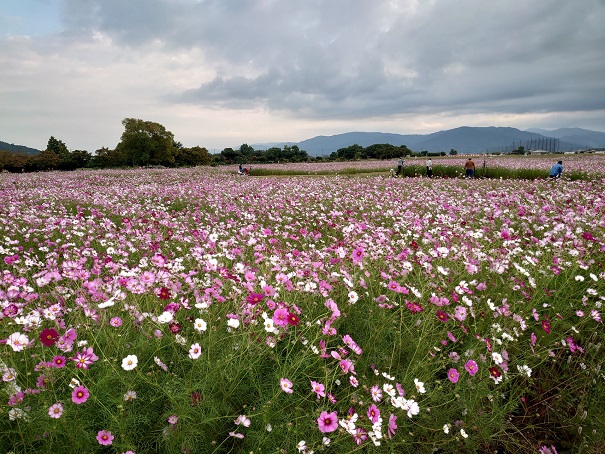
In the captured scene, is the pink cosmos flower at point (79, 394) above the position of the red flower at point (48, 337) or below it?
below

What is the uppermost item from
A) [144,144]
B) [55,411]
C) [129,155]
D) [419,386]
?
[144,144]

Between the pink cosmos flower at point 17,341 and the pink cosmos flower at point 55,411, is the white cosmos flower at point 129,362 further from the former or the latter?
the pink cosmos flower at point 17,341

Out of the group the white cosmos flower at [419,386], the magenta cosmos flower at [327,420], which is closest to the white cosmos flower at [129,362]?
the magenta cosmos flower at [327,420]

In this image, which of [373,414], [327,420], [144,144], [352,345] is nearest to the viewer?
[327,420]

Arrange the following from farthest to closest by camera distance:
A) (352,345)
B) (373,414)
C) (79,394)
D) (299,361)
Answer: (352,345) < (299,361) < (373,414) < (79,394)

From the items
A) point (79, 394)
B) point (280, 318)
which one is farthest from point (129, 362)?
point (280, 318)

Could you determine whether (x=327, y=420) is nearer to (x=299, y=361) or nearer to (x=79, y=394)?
(x=299, y=361)

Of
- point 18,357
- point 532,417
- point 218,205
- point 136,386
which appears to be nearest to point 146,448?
point 136,386

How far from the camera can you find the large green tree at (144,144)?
6694 centimetres

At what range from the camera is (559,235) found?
6051 mm

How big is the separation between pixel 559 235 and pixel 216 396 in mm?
5925

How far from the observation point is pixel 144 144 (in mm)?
67562

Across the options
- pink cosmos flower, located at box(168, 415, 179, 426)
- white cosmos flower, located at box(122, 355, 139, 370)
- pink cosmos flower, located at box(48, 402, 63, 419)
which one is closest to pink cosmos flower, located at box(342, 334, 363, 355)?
pink cosmos flower, located at box(168, 415, 179, 426)

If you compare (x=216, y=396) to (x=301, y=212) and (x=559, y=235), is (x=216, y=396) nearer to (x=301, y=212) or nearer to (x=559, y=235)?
(x=559, y=235)
